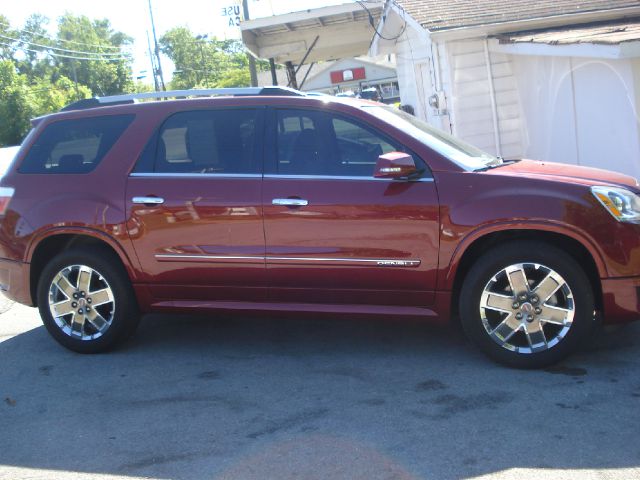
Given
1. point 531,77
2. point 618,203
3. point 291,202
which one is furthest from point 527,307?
point 531,77

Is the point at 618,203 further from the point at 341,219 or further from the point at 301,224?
the point at 301,224

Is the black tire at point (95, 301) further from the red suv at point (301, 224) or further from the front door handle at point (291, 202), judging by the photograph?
the front door handle at point (291, 202)

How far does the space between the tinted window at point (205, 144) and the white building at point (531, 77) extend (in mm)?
5135

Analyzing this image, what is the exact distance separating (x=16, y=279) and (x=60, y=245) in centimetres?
43

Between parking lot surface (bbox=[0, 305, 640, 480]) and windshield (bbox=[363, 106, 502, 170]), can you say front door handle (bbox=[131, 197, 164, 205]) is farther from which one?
windshield (bbox=[363, 106, 502, 170])

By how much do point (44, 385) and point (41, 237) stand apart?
1167mm

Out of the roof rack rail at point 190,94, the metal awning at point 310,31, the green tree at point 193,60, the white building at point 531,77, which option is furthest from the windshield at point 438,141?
the green tree at point 193,60

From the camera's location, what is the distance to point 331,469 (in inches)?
151

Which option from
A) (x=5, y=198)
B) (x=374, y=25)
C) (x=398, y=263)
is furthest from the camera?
(x=374, y=25)

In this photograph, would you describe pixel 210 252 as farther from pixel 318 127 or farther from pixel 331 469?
pixel 331 469

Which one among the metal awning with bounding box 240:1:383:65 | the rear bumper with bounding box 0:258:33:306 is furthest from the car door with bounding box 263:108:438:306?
the metal awning with bounding box 240:1:383:65

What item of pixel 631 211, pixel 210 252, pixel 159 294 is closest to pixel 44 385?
pixel 159 294

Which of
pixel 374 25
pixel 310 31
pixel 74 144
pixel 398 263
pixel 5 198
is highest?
pixel 310 31

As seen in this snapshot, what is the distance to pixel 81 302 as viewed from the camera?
5.82m
